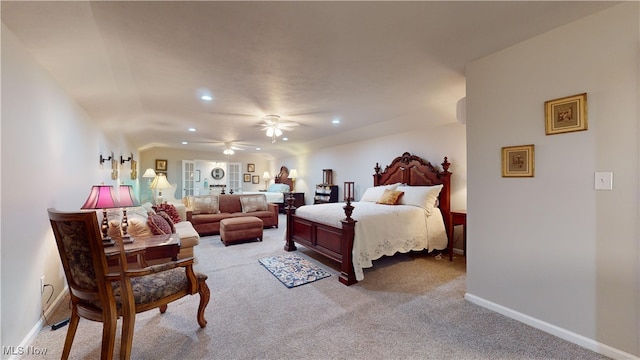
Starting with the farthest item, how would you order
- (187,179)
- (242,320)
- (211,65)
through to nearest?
1. (187,179)
2. (211,65)
3. (242,320)

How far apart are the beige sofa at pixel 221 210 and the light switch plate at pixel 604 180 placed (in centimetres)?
527

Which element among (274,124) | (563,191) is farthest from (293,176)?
(563,191)

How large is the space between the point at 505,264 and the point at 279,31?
8.81 ft

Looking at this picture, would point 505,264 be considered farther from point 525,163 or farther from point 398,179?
point 398,179

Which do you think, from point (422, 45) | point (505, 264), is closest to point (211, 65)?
point (422, 45)

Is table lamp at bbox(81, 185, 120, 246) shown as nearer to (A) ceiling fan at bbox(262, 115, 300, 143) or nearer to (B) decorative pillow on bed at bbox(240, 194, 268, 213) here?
(A) ceiling fan at bbox(262, 115, 300, 143)

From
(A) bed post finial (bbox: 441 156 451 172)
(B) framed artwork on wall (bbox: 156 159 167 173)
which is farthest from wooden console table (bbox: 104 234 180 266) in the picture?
(B) framed artwork on wall (bbox: 156 159 167 173)

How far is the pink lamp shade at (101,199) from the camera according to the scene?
232cm

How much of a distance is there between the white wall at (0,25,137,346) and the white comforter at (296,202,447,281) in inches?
108

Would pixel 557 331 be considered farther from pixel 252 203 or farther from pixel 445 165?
pixel 252 203

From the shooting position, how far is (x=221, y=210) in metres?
5.80

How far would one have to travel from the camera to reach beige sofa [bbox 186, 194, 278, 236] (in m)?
5.29

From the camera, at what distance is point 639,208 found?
1629 mm

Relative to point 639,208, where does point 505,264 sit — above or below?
below
